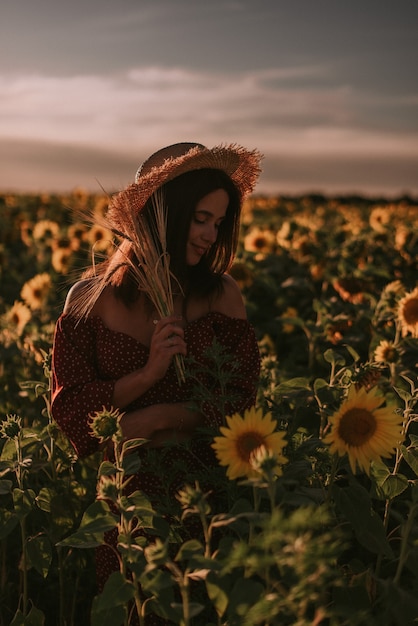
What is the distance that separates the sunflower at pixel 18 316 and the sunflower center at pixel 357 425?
295 cm

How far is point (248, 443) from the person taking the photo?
61.2 inches

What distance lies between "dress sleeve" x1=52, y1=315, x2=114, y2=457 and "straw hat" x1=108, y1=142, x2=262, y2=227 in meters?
0.37

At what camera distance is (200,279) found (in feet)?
8.03

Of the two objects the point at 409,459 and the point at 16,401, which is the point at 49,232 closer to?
the point at 16,401

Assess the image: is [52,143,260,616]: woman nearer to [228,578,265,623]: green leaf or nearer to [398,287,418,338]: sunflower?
[228,578,265,623]: green leaf

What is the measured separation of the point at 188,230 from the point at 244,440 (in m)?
0.91

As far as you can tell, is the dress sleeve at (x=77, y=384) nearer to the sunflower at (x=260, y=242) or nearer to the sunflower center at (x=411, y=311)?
the sunflower center at (x=411, y=311)

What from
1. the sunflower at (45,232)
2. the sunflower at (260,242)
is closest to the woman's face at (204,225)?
the sunflower at (260,242)

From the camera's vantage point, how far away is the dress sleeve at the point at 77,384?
2141 millimetres

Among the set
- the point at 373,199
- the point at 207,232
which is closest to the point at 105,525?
the point at 207,232

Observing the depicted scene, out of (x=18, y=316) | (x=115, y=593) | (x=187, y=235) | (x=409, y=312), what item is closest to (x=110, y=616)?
(x=115, y=593)

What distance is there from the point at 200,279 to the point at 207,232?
0.19 metres

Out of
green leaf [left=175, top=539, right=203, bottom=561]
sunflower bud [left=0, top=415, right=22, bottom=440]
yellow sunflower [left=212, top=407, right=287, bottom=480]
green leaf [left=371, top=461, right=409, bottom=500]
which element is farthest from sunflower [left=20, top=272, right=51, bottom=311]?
green leaf [left=175, top=539, right=203, bottom=561]

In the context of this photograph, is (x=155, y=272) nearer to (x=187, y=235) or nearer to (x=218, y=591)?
(x=187, y=235)
